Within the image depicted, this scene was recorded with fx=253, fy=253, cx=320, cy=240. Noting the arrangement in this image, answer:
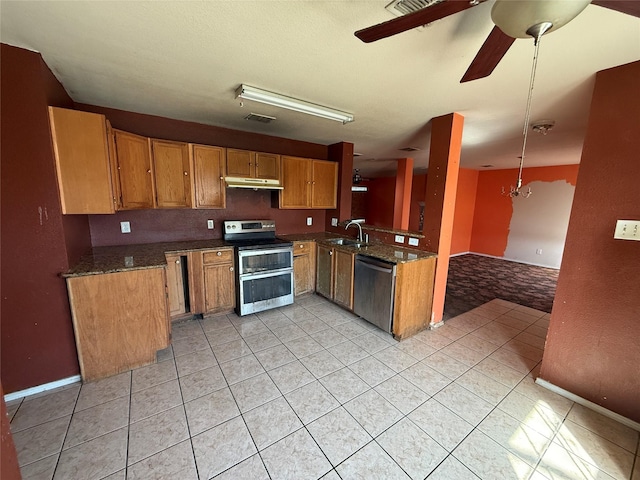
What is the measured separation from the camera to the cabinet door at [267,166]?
335cm

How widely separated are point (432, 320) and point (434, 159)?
6.03 feet

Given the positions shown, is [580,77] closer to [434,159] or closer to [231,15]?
[434,159]

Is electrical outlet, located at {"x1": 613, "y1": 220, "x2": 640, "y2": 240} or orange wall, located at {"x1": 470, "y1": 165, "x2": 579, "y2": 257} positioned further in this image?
orange wall, located at {"x1": 470, "y1": 165, "x2": 579, "y2": 257}

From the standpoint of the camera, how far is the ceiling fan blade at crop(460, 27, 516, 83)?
43.8 inches

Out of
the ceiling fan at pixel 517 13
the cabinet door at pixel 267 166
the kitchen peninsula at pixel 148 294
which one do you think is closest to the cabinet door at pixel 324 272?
the kitchen peninsula at pixel 148 294

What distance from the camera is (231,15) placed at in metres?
1.30

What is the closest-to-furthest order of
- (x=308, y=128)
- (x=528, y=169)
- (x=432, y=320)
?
1. (x=432, y=320)
2. (x=308, y=128)
3. (x=528, y=169)

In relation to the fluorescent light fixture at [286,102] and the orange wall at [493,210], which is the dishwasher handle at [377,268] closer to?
the fluorescent light fixture at [286,102]

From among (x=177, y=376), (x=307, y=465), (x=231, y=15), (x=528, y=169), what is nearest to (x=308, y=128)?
(x=231, y=15)

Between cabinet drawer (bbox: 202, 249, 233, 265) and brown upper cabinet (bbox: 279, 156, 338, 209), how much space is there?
1022 millimetres

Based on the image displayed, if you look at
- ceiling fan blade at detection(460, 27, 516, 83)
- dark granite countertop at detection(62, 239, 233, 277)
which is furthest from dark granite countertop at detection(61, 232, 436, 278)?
ceiling fan blade at detection(460, 27, 516, 83)

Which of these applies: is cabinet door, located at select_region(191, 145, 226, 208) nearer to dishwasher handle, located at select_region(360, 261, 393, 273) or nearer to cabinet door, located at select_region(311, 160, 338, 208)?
cabinet door, located at select_region(311, 160, 338, 208)

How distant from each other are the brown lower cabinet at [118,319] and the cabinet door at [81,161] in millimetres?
598

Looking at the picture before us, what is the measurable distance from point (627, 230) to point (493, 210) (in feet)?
18.5
